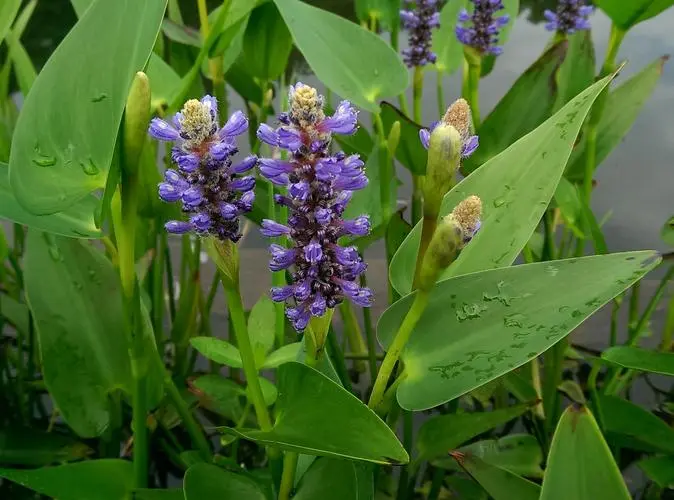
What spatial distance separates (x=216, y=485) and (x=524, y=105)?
1.36ft

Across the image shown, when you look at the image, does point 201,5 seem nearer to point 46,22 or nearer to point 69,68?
point 69,68

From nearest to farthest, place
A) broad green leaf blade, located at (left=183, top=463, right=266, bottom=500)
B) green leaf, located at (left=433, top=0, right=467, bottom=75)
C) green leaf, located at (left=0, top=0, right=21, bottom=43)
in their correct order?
1. broad green leaf blade, located at (left=183, top=463, right=266, bottom=500)
2. green leaf, located at (left=0, top=0, right=21, bottom=43)
3. green leaf, located at (left=433, top=0, right=467, bottom=75)

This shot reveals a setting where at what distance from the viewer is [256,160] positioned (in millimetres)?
339

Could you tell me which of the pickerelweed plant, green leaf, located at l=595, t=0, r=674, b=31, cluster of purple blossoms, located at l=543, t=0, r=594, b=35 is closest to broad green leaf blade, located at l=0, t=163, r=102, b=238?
the pickerelweed plant

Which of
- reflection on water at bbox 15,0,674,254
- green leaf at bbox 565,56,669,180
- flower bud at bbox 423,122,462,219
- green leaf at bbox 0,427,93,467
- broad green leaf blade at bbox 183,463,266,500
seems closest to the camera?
flower bud at bbox 423,122,462,219

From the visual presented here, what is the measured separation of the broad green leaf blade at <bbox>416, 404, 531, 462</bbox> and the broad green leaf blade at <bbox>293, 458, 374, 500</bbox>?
135 mm

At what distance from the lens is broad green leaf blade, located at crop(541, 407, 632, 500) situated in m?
0.34

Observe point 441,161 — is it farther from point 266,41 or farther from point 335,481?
point 266,41

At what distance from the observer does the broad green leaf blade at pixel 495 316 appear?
1.20 ft

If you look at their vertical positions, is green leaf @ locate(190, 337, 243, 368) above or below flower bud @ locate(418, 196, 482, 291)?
below

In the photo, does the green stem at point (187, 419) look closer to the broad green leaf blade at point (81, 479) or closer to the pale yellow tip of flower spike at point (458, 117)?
the broad green leaf blade at point (81, 479)

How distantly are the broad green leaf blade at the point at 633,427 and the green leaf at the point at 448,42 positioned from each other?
0.47m

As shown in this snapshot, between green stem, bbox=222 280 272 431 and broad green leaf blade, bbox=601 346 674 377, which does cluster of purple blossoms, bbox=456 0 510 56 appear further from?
green stem, bbox=222 280 272 431

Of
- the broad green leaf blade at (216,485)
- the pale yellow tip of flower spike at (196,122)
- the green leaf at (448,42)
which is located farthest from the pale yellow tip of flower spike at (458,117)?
the green leaf at (448,42)
